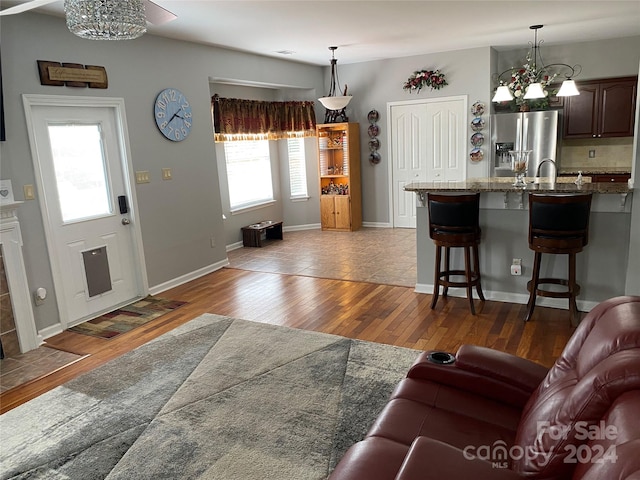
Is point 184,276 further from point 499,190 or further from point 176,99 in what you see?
point 499,190

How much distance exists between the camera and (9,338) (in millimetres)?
3650

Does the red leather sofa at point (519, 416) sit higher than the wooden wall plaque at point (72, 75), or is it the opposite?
the wooden wall plaque at point (72, 75)

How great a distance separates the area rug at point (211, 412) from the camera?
2.35 meters

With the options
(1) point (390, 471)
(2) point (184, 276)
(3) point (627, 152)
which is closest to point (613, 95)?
(3) point (627, 152)

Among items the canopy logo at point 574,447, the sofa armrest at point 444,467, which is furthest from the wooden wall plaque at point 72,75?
the canopy logo at point 574,447

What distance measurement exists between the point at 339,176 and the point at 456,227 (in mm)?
4075

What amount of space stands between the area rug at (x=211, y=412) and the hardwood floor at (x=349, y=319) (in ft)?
0.78

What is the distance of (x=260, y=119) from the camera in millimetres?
7383

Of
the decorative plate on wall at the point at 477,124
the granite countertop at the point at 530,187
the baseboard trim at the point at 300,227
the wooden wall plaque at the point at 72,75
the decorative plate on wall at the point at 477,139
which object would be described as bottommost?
the baseboard trim at the point at 300,227

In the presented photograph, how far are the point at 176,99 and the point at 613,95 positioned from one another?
226 inches

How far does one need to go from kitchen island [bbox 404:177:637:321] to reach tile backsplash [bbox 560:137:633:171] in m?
3.14

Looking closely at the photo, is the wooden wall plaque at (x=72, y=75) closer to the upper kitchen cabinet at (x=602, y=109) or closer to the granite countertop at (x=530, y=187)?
the granite countertop at (x=530, y=187)

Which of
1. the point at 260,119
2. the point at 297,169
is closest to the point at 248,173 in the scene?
the point at 260,119

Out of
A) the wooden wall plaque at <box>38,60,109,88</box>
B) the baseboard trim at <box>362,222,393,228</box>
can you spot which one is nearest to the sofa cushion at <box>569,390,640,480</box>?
the wooden wall plaque at <box>38,60,109,88</box>
